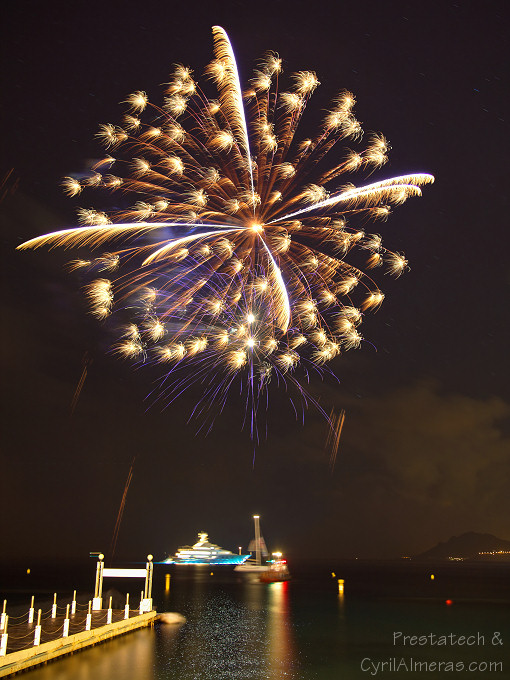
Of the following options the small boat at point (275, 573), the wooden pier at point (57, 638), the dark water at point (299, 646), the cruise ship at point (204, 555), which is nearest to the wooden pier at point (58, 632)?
the wooden pier at point (57, 638)

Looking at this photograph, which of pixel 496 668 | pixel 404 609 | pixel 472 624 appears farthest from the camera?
pixel 404 609

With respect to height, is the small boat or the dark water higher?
the small boat

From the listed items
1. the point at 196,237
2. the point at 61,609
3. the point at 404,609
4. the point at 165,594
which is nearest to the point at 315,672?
the point at 61,609

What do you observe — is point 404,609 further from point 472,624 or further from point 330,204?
point 330,204

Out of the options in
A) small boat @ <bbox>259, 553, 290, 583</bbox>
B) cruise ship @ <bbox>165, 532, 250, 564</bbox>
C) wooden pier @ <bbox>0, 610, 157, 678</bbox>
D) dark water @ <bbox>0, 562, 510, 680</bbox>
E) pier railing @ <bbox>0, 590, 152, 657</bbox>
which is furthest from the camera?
cruise ship @ <bbox>165, 532, 250, 564</bbox>

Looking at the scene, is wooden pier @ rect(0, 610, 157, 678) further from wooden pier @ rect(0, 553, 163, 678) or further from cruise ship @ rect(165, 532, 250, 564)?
cruise ship @ rect(165, 532, 250, 564)

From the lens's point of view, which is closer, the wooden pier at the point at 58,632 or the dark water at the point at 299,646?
the wooden pier at the point at 58,632

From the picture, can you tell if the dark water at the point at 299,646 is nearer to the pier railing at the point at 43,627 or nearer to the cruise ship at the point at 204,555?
the pier railing at the point at 43,627

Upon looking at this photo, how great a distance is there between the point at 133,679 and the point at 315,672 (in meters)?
9.83

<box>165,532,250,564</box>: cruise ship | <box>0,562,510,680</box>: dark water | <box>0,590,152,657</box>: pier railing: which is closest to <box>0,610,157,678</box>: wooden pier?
<box>0,590,152,657</box>: pier railing

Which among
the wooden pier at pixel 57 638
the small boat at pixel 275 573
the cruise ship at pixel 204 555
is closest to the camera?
the wooden pier at pixel 57 638

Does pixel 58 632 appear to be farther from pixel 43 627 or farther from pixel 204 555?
pixel 204 555

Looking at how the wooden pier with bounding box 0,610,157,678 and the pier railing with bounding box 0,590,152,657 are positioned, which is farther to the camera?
the pier railing with bounding box 0,590,152,657

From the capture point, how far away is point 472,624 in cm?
6303
